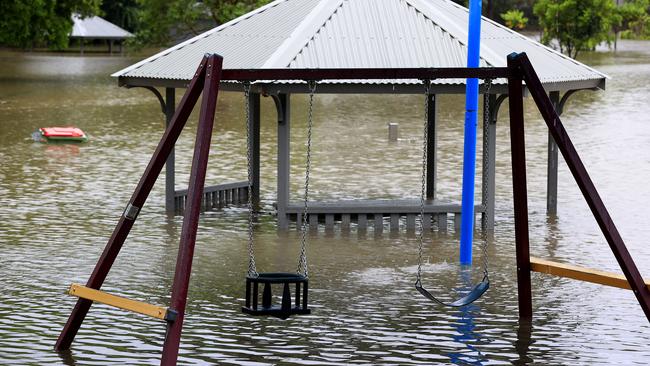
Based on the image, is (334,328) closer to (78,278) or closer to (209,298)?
(209,298)

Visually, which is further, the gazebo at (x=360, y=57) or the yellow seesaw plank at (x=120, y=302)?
the gazebo at (x=360, y=57)

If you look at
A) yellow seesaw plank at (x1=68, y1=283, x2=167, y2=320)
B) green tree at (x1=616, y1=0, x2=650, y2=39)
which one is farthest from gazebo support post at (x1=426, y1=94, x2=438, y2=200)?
green tree at (x1=616, y1=0, x2=650, y2=39)

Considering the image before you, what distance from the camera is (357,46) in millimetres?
17125

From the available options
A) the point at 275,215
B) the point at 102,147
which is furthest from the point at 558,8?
the point at 275,215

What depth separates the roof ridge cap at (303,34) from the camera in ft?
54.4

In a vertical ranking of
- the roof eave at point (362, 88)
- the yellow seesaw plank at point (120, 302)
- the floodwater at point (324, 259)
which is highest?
the roof eave at point (362, 88)

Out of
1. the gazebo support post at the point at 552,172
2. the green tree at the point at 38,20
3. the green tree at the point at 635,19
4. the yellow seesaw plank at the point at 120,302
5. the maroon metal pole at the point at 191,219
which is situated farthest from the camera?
the green tree at the point at 635,19

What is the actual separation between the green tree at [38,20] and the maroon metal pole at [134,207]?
3268 centimetres

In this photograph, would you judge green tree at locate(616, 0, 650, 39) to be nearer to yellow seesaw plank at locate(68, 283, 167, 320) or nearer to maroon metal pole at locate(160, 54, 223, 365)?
maroon metal pole at locate(160, 54, 223, 365)

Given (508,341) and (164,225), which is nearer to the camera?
(508,341)

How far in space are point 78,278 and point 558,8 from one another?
48496 millimetres

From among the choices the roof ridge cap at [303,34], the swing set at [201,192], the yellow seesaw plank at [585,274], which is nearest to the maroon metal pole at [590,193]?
the swing set at [201,192]

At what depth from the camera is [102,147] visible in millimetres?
26766

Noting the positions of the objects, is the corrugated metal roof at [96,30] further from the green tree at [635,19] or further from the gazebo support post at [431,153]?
the gazebo support post at [431,153]
